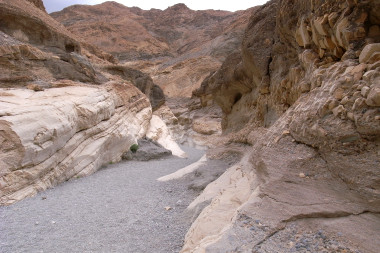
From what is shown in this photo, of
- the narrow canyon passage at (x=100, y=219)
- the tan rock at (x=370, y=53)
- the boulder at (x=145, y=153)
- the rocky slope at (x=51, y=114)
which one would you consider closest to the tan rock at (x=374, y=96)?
the tan rock at (x=370, y=53)

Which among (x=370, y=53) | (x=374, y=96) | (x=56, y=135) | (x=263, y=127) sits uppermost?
(x=370, y=53)

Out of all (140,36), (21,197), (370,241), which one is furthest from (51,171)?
(140,36)

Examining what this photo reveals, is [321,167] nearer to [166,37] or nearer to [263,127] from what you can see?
[263,127]

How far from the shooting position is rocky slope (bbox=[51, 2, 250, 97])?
30870 millimetres

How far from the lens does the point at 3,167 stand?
4348mm

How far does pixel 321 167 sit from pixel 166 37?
62.3m

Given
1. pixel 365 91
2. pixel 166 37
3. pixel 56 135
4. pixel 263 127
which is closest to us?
A: pixel 365 91

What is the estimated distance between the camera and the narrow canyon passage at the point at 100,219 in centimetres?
294

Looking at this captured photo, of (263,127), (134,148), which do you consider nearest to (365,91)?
(263,127)

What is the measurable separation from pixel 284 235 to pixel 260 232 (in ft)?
0.63

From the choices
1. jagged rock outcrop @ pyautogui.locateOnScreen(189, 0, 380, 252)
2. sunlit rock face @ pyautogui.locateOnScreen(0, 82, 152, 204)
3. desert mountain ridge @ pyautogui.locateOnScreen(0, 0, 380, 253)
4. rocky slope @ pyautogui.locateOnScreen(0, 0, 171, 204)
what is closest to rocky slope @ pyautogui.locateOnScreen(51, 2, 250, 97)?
rocky slope @ pyautogui.locateOnScreen(0, 0, 171, 204)

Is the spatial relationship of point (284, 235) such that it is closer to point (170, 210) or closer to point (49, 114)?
point (170, 210)

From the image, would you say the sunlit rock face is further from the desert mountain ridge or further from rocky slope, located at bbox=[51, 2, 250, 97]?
rocky slope, located at bbox=[51, 2, 250, 97]

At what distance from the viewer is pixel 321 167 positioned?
2426 mm
